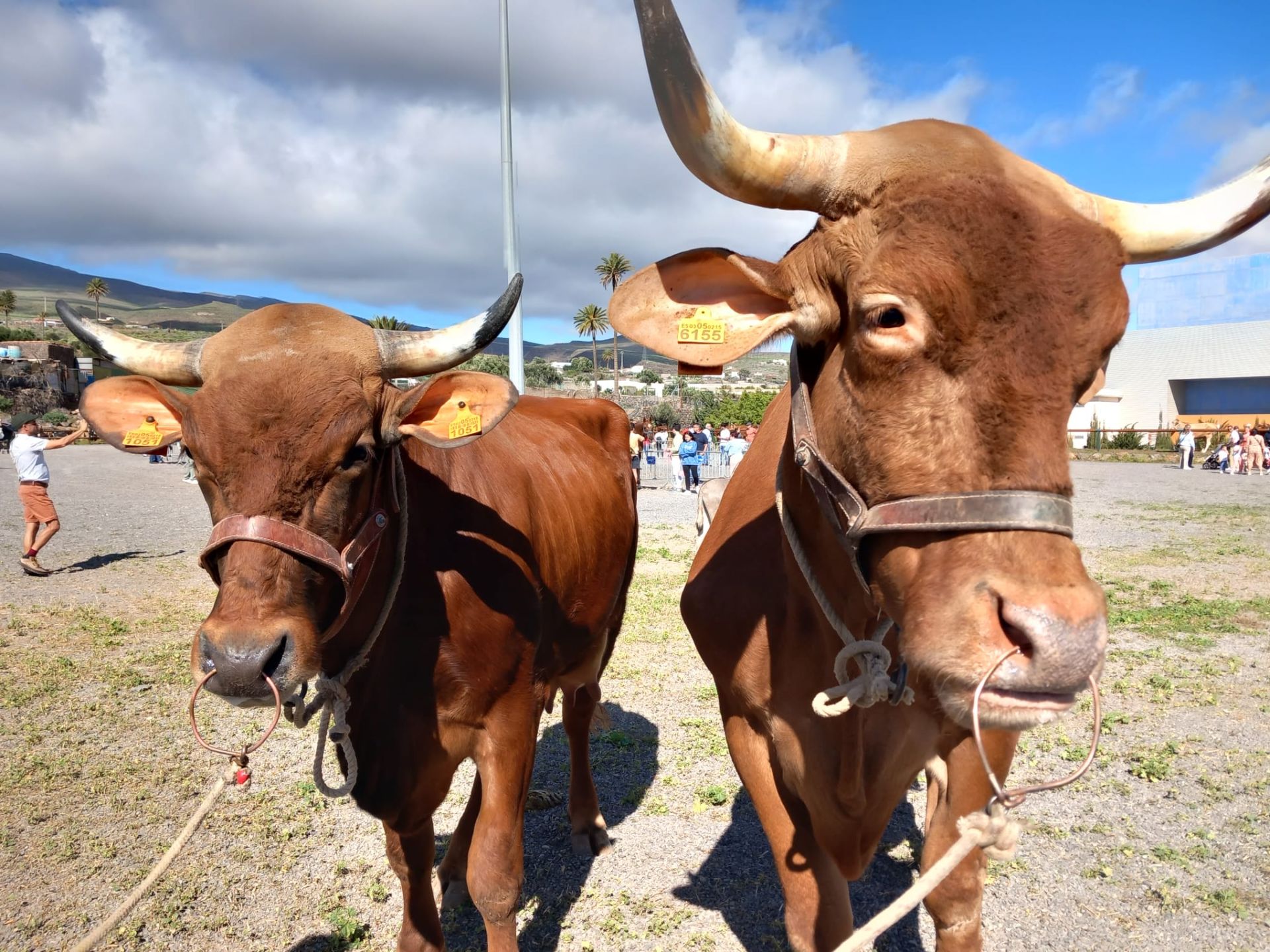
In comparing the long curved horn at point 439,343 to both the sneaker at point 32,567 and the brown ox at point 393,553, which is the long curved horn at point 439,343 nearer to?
the brown ox at point 393,553

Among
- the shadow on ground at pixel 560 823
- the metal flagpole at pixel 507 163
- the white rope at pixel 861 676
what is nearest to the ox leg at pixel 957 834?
the white rope at pixel 861 676

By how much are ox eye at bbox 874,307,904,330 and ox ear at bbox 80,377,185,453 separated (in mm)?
2363

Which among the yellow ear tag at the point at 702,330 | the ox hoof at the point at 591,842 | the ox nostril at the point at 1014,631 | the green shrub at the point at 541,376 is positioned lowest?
the ox hoof at the point at 591,842

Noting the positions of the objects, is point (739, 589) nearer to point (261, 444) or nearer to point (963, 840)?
point (963, 840)

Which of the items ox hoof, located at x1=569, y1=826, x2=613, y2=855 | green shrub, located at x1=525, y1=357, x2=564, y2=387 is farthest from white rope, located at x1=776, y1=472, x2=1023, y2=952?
green shrub, located at x1=525, y1=357, x2=564, y2=387

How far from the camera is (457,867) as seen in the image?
12.4 ft

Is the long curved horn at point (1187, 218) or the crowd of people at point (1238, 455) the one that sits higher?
the long curved horn at point (1187, 218)

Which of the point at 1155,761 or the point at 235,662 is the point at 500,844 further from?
the point at 1155,761

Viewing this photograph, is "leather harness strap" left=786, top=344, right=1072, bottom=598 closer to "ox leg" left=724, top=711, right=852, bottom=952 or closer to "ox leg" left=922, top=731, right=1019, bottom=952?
"ox leg" left=922, top=731, right=1019, bottom=952

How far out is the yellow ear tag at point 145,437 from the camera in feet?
8.88

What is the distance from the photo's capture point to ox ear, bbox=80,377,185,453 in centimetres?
269

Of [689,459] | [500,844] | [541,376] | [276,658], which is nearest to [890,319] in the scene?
[276,658]

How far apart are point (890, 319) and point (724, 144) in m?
0.54

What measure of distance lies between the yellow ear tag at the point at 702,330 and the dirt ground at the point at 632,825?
277cm
